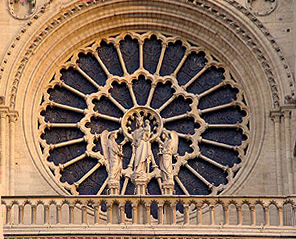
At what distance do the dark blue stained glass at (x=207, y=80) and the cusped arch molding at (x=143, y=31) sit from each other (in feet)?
1.04

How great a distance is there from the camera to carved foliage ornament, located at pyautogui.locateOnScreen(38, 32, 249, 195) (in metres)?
32.5

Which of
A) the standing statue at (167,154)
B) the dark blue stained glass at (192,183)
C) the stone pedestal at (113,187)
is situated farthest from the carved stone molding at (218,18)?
the stone pedestal at (113,187)

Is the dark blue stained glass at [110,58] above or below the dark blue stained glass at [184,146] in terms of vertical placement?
above

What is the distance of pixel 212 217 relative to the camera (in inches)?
1168

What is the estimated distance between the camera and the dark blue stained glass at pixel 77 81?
110 ft

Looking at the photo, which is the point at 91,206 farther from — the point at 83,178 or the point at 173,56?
the point at 173,56

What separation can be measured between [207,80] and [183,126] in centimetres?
124

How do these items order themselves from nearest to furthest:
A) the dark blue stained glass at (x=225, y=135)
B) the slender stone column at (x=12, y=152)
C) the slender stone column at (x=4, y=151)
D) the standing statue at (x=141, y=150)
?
the standing statue at (x=141, y=150) < the slender stone column at (x=4, y=151) < the slender stone column at (x=12, y=152) < the dark blue stained glass at (x=225, y=135)

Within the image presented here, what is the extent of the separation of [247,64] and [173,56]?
5.76ft

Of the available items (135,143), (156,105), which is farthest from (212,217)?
(156,105)

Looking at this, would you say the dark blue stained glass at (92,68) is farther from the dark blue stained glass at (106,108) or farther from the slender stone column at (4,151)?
the slender stone column at (4,151)

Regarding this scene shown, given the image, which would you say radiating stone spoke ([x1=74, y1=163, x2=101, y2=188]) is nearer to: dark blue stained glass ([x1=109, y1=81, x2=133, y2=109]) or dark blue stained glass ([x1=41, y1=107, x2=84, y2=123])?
dark blue stained glass ([x1=41, y1=107, x2=84, y2=123])

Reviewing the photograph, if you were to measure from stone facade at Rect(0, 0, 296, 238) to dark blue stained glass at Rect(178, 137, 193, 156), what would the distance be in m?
1.27

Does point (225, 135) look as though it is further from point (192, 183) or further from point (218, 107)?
point (192, 183)
